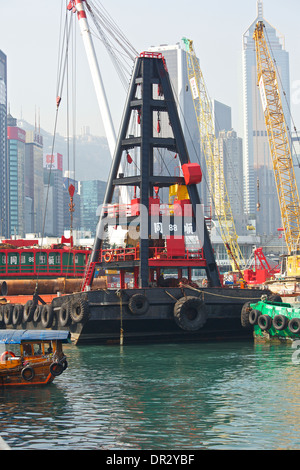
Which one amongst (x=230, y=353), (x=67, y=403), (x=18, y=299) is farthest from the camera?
(x=18, y=299)

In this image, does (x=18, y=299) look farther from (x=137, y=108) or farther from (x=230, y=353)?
(x=230, y=353)

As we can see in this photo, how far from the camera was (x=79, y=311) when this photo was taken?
37.8 meters

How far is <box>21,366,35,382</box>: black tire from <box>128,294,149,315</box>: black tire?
10.9 meters

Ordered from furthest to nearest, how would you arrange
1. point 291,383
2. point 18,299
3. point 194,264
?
point 18,299
point 194,264
point 291,383

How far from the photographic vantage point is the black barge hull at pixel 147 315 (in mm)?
37812

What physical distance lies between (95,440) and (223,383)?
9.66 meters

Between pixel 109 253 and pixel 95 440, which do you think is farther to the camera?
pixel 109 253

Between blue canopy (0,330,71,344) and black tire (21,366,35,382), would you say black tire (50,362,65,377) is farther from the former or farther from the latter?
blue canopy (0,330,71,344)

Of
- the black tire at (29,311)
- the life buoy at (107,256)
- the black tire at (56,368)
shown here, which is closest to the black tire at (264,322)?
the life buoy at (107,256)

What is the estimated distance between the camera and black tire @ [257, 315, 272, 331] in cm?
3938

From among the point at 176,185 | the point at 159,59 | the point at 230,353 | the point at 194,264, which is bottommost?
the point at 230,353

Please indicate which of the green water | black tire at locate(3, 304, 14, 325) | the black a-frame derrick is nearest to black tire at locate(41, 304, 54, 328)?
the black a-frame derrick
